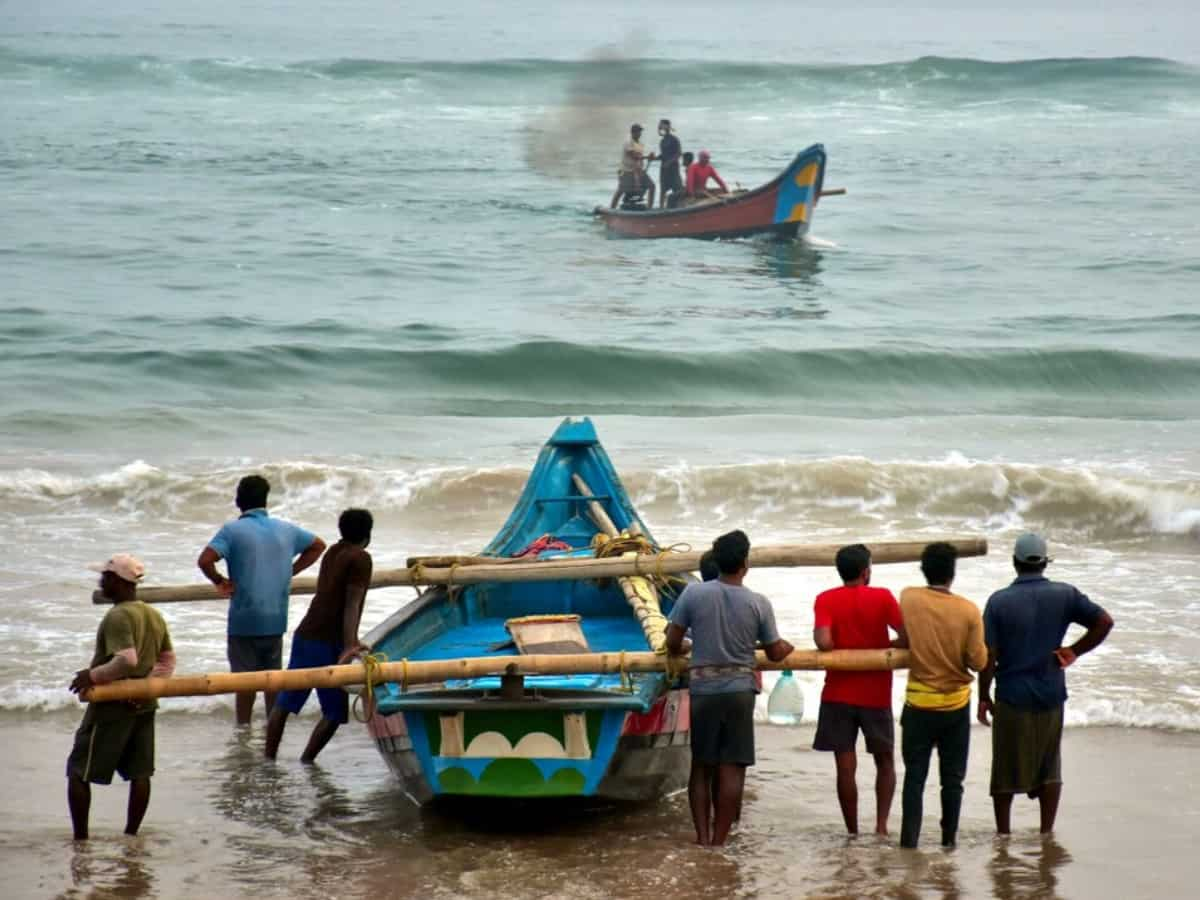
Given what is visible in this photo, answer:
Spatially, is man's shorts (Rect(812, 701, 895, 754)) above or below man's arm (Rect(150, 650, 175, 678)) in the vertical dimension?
below

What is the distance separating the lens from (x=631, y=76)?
54469mm

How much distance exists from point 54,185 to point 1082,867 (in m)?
30.4

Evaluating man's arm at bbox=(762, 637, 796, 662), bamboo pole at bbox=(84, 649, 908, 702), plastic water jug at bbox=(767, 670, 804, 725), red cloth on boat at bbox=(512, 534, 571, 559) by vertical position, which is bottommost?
plastic water jug at bbox=(767, 670, 804, 725)

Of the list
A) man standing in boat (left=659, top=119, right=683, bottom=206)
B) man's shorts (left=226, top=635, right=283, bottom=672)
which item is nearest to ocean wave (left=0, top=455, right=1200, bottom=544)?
man's shorts (left=226, top=635, right=283, bottom=672)

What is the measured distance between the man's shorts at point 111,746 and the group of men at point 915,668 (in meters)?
1.88

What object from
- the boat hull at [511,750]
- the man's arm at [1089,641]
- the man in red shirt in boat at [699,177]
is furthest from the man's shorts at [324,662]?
the man in red shirt in boat at [699,177]

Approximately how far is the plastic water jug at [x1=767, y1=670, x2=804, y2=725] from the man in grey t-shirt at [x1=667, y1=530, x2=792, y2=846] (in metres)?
1.51

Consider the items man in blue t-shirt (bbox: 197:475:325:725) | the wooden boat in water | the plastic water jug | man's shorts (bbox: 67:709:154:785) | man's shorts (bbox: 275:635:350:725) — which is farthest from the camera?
the wooden boat in water

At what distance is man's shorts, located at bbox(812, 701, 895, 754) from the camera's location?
6.04m

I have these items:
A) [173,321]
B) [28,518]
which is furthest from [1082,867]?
[173,321]

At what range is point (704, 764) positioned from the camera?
19.5ft

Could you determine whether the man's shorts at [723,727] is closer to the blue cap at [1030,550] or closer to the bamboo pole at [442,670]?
the bamboo pole at [442,670]

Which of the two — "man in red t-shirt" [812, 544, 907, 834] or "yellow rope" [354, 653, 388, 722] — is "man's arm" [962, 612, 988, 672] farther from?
"yellow rope" [354, 653, 388, 722]

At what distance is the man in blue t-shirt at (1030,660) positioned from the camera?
5.83m
